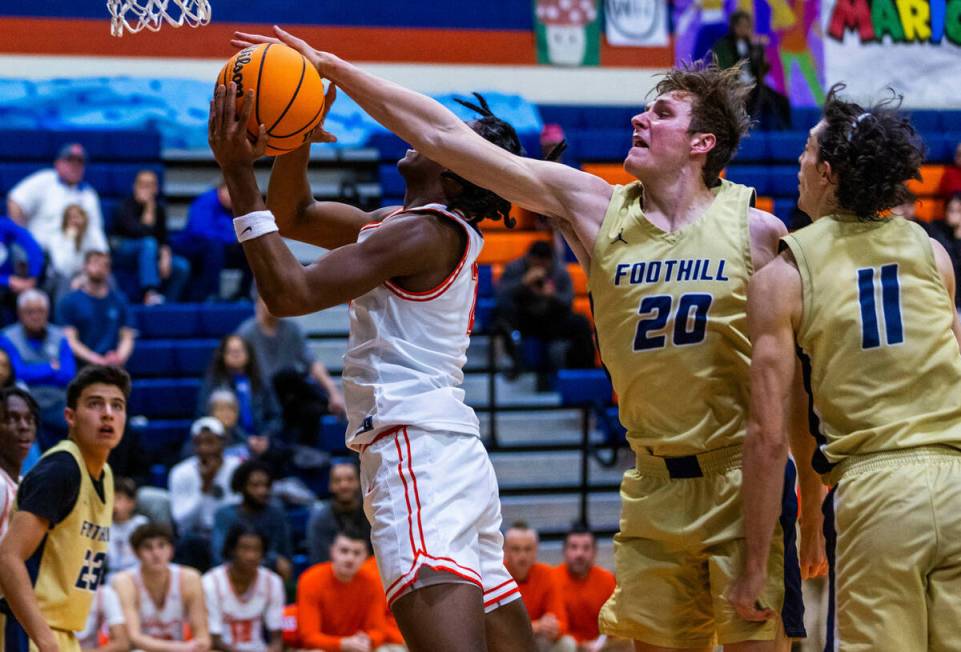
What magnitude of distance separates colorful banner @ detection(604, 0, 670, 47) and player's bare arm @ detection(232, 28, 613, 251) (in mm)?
9989

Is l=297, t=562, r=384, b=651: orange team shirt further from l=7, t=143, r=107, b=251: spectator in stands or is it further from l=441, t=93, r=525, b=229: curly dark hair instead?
l=441, t=93, r=525, b=229: curly dark hair

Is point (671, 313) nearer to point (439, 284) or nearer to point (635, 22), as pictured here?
point (439, 284)

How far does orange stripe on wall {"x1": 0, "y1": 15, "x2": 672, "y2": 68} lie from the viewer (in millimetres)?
12359

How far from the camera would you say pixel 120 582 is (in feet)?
24.7

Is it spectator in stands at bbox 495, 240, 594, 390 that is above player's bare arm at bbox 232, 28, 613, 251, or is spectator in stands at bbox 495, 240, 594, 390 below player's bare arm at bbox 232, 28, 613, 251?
below

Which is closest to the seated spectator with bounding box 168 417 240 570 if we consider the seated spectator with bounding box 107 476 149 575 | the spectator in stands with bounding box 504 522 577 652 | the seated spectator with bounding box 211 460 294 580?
the seated spectator with bounding box 211 460 294 580

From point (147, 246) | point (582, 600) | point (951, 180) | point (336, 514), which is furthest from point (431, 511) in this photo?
point (951, 180)

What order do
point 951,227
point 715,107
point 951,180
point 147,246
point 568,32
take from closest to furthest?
point 715,107, point 147,246, point 951,227, point 951,180, point 568,32

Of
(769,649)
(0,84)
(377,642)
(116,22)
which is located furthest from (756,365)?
(0,84)

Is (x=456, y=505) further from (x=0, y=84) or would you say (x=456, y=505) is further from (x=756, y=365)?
(x=0, y=84)

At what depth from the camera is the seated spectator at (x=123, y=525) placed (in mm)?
7957

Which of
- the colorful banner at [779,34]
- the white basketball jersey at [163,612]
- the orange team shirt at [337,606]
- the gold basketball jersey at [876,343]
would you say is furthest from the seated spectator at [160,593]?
the colorful banner at [779,34]

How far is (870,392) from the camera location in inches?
133

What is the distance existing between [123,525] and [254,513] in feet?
2.52
